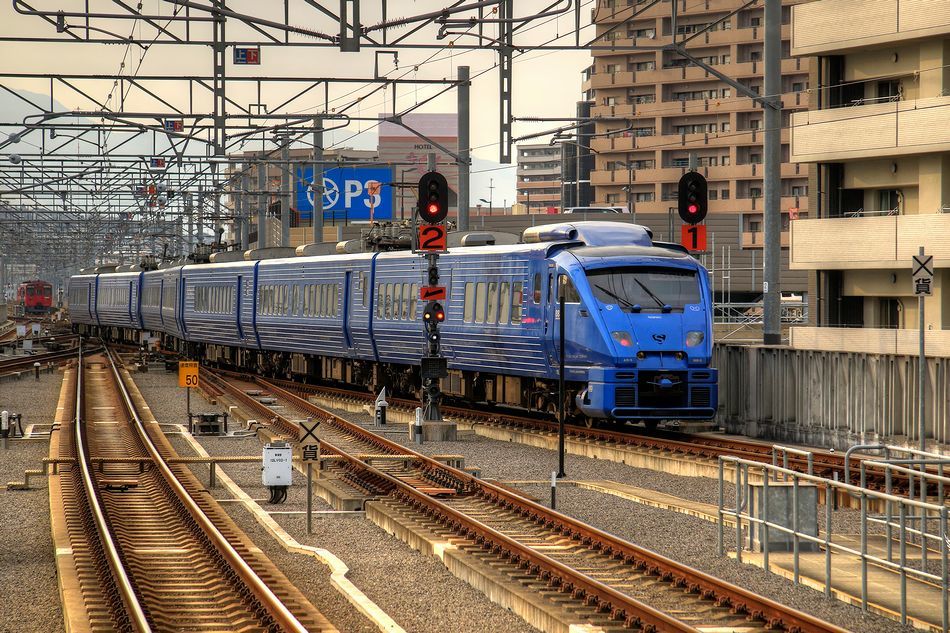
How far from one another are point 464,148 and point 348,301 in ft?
15.2

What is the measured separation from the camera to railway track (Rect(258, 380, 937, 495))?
1861 centimetres

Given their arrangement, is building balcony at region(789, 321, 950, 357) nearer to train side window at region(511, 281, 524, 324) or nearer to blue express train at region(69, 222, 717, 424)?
blue express train at region(69, 222, 717, 424)

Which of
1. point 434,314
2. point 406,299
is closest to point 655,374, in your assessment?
point 434,314

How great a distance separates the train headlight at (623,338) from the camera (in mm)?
23498

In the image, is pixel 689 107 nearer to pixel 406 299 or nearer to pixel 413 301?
pixel 406 299

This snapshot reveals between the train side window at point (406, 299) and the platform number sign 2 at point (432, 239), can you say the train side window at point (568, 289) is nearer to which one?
the platform number sign 2 at point (432, 239)

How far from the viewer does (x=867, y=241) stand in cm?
3597

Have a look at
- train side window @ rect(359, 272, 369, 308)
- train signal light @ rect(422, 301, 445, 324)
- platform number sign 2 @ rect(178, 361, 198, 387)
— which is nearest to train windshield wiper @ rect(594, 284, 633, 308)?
train signal light @ rect(422, 301, 445, 324)

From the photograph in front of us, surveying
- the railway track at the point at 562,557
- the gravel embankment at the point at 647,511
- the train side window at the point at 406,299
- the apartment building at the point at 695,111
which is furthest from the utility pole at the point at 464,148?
the apartment building at the point at 695,111

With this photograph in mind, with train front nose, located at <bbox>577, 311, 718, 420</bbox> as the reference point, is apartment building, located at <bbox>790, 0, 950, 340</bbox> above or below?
above

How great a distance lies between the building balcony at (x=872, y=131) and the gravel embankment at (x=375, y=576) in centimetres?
1966

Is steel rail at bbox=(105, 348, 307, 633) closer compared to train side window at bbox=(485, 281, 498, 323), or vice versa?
steel rail at bbox=(105, 348, 307, 633)

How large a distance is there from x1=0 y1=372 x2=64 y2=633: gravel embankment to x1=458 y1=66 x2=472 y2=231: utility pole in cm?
1295

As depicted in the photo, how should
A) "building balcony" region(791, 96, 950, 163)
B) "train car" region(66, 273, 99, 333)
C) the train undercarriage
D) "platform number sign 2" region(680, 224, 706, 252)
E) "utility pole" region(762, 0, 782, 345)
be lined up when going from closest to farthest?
1. "utility pole" region(762, 0, 782, 345)
2. "platform number sign 2" region(680, 224, 706, 252)
3. the train undercarriage
4. "building balcony" region(791, 96, 950, 163)
5. "train car" region(66, 273, 99, 333)
